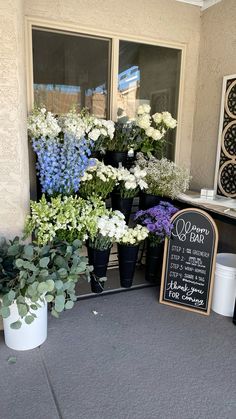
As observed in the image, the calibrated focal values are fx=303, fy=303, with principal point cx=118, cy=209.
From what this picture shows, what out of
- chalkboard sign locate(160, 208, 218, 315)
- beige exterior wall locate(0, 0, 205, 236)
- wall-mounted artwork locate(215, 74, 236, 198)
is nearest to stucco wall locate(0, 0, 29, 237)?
beige exterior wall locate(0, 0, 205, 236)

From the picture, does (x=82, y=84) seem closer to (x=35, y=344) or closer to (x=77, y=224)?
(x=77, y=224)

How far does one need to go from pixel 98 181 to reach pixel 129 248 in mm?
605

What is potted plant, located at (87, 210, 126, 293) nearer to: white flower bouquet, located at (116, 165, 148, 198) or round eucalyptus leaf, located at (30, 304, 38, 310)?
white flower bouquet, located at (116, 165, 148, 198)

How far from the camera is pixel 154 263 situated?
274 centimetres

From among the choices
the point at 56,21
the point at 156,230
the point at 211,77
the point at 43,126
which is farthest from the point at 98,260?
the point at 211,77

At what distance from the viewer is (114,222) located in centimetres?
230

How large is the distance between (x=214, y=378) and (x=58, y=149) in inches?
68.8

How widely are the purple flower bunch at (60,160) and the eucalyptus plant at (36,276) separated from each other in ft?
1.48

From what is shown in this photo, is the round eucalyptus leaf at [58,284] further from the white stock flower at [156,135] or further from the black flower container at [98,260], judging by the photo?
the white stock flower at [156,135]

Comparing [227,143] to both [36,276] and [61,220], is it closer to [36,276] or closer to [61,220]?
Result: [61,220]

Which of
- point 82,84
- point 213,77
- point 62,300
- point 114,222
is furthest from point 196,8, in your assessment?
point 62,300

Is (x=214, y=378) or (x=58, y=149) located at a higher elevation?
(x=58, y=149)

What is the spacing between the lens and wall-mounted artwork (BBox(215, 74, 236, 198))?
2834 mm

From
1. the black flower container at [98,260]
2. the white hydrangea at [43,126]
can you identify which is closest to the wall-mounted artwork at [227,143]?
the black flower container at [98,260]
